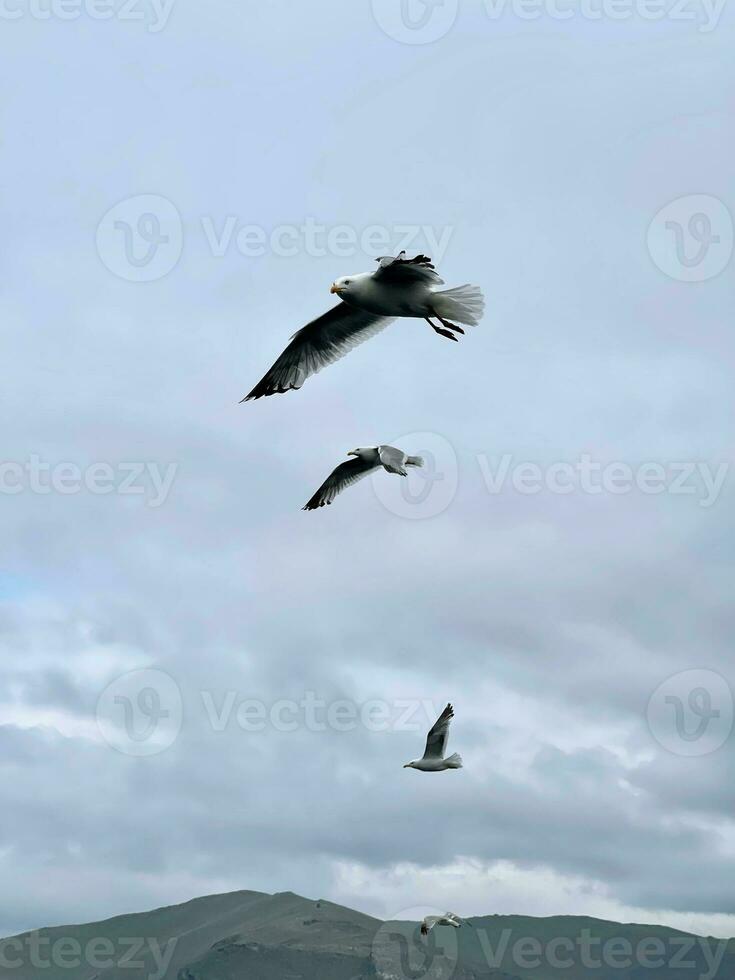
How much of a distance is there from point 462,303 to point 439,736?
1940 centimetres

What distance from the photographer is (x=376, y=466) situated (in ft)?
140

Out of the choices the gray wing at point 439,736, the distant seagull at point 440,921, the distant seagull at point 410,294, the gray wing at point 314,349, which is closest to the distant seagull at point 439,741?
the gray wing at point 439,736

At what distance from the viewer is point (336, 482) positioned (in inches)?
1718

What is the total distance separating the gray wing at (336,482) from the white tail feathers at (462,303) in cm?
1634

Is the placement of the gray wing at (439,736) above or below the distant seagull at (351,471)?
below

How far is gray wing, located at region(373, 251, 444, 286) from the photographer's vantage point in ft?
82.8

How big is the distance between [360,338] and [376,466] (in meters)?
10.0

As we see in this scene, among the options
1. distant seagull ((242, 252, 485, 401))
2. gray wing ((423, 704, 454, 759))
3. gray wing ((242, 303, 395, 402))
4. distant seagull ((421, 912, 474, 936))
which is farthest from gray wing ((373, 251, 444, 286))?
distant seagull ((421, 912, 474, 936))

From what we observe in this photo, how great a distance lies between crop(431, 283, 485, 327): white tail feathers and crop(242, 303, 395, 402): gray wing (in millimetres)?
6025

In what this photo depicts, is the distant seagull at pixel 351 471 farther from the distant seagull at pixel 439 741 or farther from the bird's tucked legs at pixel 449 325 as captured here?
the bird's tucked legs at pixel 449 325

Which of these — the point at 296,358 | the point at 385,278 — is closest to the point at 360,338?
the point at 296,358

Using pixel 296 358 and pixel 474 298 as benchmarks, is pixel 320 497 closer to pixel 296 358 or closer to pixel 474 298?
pixel 296 358

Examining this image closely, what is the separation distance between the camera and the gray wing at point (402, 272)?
2525 cm

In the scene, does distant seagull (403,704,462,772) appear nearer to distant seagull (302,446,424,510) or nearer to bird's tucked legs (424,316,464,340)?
distant seagull (302,446,424,510)
